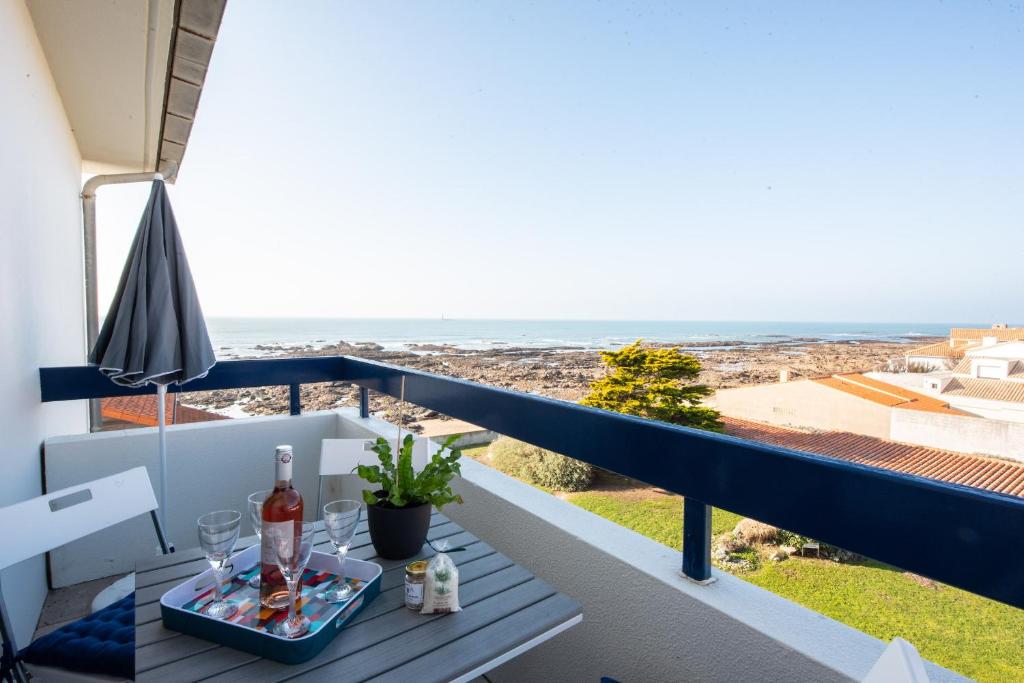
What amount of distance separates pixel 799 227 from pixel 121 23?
34.1m

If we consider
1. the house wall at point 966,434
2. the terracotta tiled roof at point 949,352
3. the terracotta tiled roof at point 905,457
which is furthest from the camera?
the terracotta tiled roof at point 949,352

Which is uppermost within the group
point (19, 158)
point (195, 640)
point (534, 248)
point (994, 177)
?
point (994, 177)

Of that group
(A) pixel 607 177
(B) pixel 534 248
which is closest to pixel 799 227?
(A) pixel 607 177

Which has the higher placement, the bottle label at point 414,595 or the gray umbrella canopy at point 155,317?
the gray umbrella canopy at point 155,317

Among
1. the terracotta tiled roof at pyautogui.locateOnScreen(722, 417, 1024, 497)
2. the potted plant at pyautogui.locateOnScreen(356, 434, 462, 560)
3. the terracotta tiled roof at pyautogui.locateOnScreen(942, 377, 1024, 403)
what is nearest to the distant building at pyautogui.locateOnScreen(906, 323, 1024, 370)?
the terracotta tiled roof at pyautogui.locateOnScreen(942, 377, 1024, 403)

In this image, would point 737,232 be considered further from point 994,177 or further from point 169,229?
point 169,229

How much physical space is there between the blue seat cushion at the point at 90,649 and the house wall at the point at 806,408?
14.9 m

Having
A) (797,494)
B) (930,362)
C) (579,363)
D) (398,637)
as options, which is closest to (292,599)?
(398,637)

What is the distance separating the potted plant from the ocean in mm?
26424

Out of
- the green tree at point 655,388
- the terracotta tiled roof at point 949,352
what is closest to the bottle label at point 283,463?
the green tree at point 655,388

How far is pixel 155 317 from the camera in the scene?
2.02 metres

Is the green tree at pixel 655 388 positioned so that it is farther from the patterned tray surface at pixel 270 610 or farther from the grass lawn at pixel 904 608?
the patterned tray surface at pixel 270 610

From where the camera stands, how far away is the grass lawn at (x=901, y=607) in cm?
451

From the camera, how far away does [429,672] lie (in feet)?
2.52
